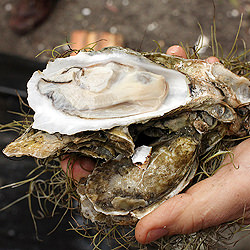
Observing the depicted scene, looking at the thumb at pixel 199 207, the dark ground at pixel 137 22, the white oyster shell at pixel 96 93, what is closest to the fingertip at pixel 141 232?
the thumb at pixel 199 207

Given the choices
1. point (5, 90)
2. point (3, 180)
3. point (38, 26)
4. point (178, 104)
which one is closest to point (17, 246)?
point (3, 180)

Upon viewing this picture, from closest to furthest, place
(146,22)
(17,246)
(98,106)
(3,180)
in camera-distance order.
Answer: (98,106), (17,246), (3,180), (146,22)

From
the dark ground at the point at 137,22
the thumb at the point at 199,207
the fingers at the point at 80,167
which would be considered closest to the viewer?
the thumb at the point at 199,207

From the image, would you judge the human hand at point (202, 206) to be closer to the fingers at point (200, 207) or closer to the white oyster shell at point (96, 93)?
the fingers at point (200, 207)

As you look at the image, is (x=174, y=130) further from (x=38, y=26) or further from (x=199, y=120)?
(x=38, y=26)

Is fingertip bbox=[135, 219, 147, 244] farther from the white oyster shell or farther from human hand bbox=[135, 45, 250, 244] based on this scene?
the white oyster shell

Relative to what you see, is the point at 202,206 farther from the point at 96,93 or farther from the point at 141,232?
the point at 96,93

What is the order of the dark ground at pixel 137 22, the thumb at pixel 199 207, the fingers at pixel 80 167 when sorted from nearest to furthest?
the thumb at pixel 199 207 → the fingers at pixel 80 167 → the dark ground at pixel 137 22
